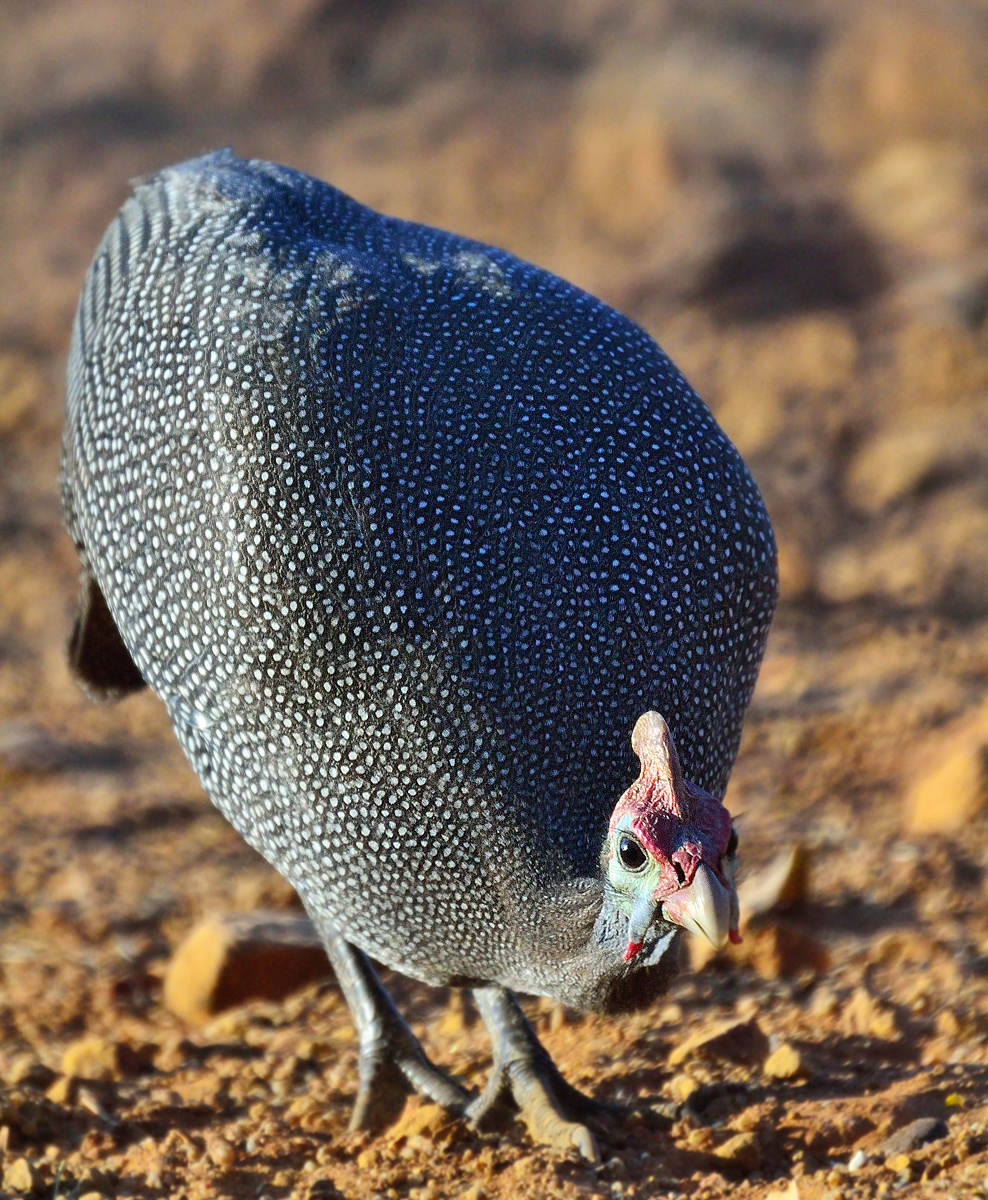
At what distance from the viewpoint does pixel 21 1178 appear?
3.36 metres

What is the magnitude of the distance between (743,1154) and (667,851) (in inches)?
36.8

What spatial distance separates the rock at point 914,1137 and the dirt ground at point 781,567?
6 cm

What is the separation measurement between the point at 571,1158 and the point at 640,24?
11853mm

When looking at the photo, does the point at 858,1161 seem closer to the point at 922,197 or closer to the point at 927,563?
the point at 927,563

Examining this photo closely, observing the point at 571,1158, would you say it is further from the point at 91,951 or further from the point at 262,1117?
the point at 91,951

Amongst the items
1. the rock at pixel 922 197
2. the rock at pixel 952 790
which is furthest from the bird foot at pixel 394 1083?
the rock at pixel 922 197

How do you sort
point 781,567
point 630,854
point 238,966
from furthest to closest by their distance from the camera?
1. point 781,567
2. point 238,966
3. point 630,854

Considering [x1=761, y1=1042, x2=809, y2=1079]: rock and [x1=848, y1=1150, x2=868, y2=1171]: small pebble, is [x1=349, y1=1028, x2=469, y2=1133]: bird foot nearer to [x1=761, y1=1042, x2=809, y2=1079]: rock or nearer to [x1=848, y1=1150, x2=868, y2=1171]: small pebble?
[x1=761, y1=1042, x2=809, y2=1079]: rock

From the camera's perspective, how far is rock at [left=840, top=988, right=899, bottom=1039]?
3.85 m

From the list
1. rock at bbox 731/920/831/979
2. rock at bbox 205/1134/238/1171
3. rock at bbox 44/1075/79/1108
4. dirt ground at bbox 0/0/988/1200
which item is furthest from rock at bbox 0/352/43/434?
rock at bbox 205/1134/238/1171

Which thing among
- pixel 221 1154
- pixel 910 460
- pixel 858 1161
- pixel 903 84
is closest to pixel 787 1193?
pixel 858 1161

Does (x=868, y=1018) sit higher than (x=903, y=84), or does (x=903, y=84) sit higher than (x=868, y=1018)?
(x=903, y=84)

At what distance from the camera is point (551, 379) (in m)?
3.36

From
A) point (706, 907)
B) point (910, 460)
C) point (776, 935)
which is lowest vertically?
point (776, 935)
